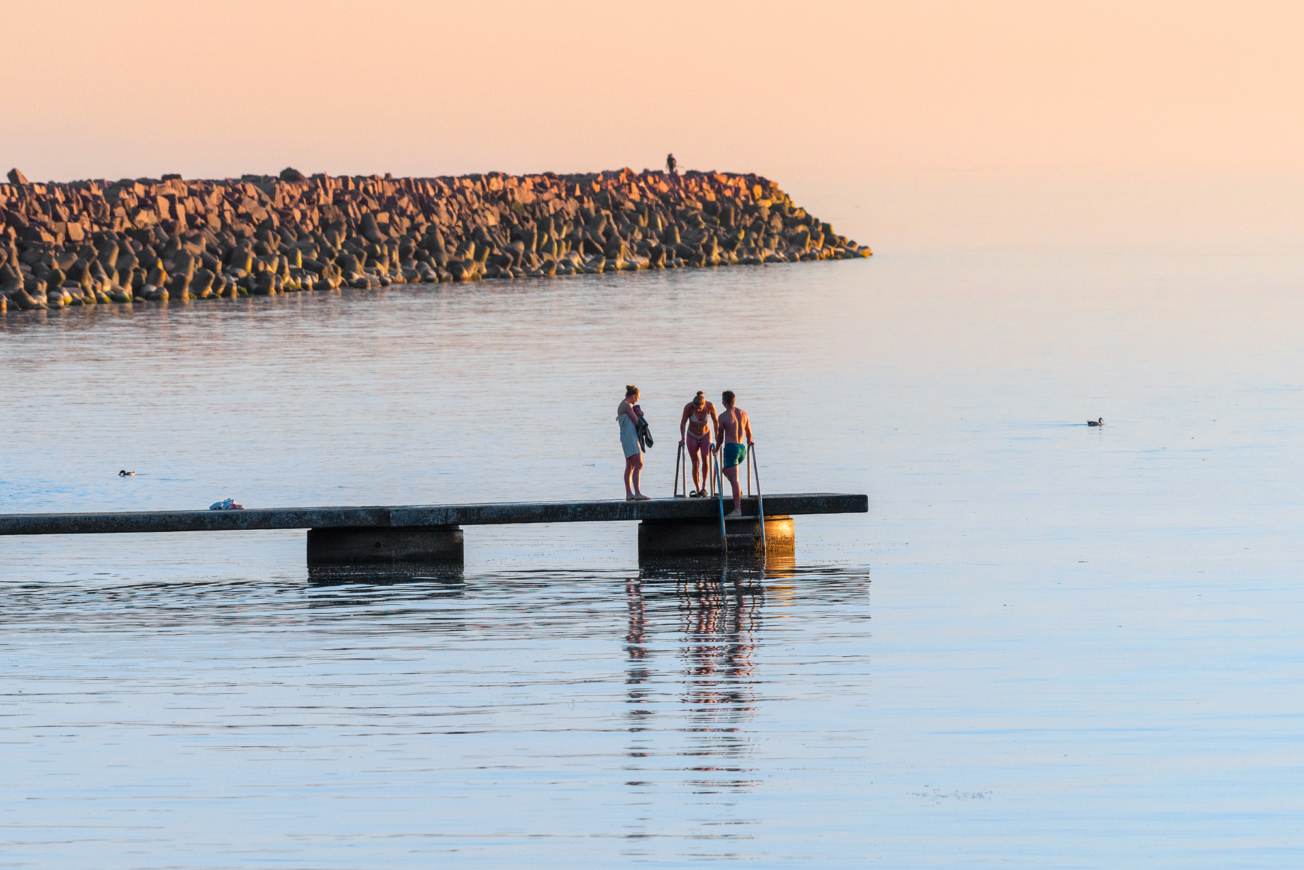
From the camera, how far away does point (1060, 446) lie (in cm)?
3316

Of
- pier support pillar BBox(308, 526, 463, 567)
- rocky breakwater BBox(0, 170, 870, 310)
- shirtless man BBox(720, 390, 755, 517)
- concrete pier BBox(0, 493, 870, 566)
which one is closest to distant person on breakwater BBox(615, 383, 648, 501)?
concrete pier BBox(0, 493, 870, 566)

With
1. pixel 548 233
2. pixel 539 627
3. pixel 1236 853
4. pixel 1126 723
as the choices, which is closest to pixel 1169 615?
pixel 1126 723

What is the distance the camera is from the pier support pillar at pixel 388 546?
19625 mm

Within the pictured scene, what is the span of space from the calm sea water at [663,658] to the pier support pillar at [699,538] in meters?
0.54

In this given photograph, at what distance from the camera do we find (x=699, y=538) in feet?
65.3

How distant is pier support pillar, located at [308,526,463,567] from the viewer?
1962 cm

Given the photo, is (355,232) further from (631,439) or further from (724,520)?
(724,520)

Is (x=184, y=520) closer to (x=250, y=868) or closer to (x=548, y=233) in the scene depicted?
(x=250, y=868)

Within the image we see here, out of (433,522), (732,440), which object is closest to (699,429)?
(732,440)

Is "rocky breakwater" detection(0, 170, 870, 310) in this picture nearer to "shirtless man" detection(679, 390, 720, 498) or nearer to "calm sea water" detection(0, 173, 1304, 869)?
"calm sea water" detection(0, 173, 1304, 869)

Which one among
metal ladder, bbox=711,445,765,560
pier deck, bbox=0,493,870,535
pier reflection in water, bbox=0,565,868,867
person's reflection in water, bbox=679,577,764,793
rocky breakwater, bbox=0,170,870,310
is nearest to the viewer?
pier reflection in water, bbox=0,565,868,867

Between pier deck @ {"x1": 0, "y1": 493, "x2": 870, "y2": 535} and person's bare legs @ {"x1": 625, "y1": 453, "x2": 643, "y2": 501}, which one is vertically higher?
person's bare legs @ {"x1": 625, "y1": 453, "x2": 643, "y2": 501}

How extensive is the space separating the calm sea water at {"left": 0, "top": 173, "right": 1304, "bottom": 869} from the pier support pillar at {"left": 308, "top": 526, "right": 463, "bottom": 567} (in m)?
0.42

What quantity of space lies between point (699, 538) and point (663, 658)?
5.20 metres
